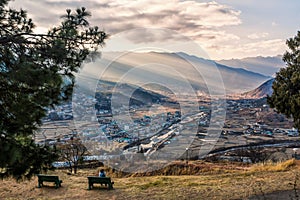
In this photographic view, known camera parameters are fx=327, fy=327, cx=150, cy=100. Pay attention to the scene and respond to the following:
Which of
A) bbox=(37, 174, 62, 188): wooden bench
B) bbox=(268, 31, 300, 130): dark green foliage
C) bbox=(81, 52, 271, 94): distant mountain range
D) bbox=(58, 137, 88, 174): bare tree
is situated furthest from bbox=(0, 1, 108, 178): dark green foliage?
bbox=(58, 137, 88, 174): bare tree

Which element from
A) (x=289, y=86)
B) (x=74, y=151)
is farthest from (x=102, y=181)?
(x=74, y=151)

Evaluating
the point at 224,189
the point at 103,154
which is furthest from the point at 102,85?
the point at 224,189

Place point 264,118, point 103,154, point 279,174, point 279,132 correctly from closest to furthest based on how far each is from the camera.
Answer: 1. point 279,174
2. point 103,154
3. point 279,132
4. point 264,118

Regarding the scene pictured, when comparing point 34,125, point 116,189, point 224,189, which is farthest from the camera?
point 116,189

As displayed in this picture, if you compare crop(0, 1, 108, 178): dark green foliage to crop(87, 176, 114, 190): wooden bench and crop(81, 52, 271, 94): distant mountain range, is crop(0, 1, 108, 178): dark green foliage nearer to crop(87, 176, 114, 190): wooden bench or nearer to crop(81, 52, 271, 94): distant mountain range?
crop(87, 176, 114, 190): wooden bench

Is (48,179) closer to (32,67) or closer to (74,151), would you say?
(32,67)

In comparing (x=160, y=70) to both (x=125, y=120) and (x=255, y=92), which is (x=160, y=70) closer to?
(x=125, y=120)
